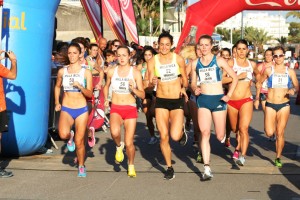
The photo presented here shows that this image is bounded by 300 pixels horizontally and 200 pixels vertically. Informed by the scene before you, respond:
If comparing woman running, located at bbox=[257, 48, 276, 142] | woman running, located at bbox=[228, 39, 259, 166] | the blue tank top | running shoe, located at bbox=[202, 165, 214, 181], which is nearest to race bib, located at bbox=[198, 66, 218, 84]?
the blue tank top

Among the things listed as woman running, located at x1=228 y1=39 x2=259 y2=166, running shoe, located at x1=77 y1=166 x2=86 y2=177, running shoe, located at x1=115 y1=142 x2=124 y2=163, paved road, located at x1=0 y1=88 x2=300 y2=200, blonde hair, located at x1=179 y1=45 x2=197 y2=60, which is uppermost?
blonde hair, located at x1=179 y1=45 x2=197 y2=60

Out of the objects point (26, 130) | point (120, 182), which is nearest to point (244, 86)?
point (120, 182)

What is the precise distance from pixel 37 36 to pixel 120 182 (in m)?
2.77

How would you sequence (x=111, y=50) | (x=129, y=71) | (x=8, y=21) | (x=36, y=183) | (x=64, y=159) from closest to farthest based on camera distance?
(x=36, y=183) < (x=129, y=71) < (x=8, y=21) < (x=64, y=159) < (x=111, y=50)

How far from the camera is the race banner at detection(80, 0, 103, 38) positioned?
14305 mm

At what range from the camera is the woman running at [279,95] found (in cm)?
919

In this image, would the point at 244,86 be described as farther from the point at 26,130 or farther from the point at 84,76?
the point at 26,130

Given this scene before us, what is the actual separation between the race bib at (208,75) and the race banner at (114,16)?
7833mm

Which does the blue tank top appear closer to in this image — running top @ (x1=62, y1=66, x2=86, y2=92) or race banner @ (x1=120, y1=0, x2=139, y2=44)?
running top @ (x1=62, y1=66, x2=86, y2=92)

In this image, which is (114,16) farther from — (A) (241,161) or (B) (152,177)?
(B) (152,177)

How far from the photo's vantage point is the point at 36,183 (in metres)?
7.91

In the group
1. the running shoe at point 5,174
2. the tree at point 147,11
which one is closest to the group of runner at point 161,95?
the running shoe at point 5,174

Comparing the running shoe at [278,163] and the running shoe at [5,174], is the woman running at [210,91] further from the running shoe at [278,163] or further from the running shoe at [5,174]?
the running shoe at [5,174]

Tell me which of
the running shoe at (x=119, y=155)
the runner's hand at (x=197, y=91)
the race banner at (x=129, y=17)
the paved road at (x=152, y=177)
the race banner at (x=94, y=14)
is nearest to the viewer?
the paved road at (x=152, y=177)
